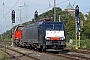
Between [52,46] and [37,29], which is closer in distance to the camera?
[52,46]

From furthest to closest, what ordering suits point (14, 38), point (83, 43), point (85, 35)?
1. point (85, 35)
2. point (14, 38)
3. point (83, 43)

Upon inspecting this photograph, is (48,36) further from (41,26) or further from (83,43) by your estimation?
(83,43)

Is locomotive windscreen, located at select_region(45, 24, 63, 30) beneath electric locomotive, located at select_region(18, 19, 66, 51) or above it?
above

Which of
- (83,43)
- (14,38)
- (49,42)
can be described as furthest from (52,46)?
(14,38)

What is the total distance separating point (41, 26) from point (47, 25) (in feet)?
2.00

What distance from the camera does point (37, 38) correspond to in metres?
28.9

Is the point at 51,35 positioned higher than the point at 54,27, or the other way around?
the point at 54,27

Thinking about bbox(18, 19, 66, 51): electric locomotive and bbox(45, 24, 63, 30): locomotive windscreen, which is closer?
bbox(18, 19, 66, 51): electric locomotive

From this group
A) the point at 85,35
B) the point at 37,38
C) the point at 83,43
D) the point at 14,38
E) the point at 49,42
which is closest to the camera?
the point at 49,42

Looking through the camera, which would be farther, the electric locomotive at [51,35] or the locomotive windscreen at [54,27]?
the locomotive windscreen at [54,27]

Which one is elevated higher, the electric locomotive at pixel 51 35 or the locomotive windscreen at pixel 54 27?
the locomotive windscreen at pixel 54 27

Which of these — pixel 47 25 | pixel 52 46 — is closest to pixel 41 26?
pixel 47 25

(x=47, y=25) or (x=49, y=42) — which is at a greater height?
(x=47, y=25)

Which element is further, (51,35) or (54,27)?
(54,27)
